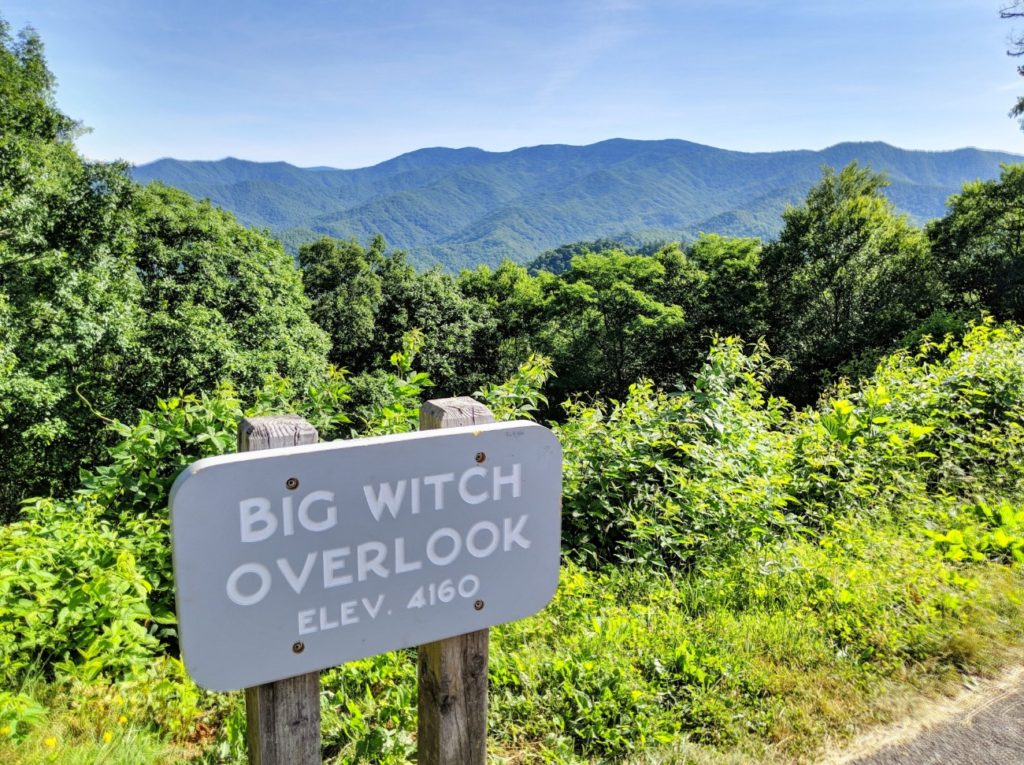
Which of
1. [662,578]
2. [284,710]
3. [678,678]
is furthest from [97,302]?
[284,710]

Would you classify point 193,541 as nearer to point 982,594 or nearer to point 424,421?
point 424,421

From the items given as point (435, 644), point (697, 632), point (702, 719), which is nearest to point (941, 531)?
point (697, 632)

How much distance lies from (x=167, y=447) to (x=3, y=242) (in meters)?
12.9

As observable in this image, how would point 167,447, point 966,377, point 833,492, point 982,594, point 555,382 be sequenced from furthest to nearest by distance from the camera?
point 555,382, point 966,377, point 833,492, point 167,447, point 982,594

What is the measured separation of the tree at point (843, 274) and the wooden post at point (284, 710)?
25.5m

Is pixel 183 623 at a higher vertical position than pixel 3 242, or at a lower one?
lower

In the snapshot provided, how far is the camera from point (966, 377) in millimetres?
5543

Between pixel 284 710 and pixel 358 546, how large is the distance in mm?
366

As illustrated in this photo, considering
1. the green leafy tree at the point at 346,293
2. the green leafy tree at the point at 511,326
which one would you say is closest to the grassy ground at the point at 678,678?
the green leafy tree at the point at 346,293

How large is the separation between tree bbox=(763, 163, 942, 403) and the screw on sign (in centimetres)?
2513

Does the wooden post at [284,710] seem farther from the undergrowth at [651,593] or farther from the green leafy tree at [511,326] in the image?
the green leafy tree at [511,326]

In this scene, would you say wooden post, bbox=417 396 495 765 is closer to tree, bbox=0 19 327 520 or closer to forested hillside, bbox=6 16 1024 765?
forested hillside, bbox=6 16 1024 765

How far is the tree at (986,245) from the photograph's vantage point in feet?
69.6

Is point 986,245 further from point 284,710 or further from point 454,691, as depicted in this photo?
point 284,710
